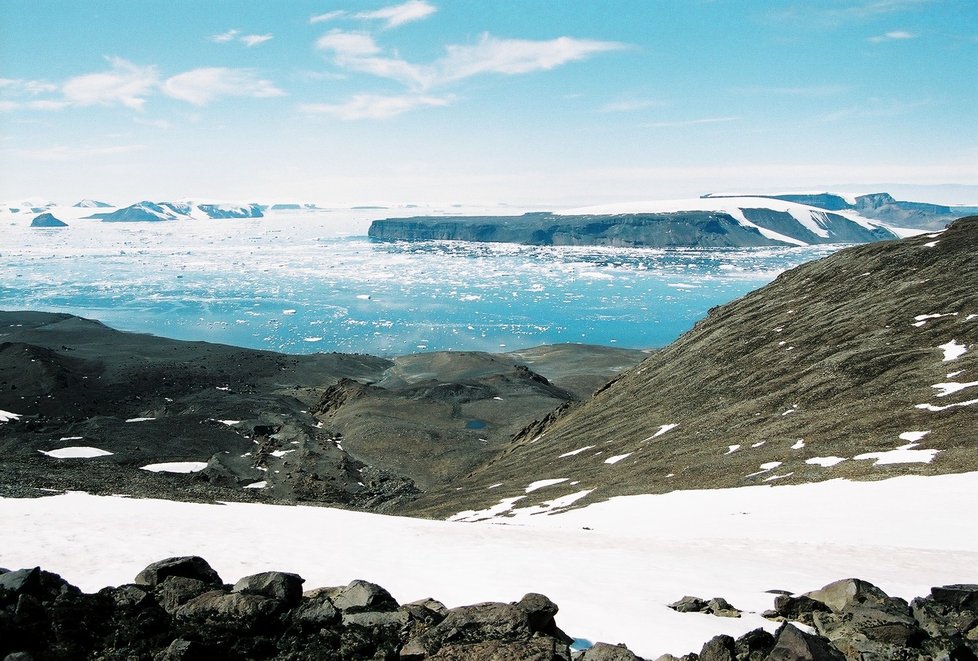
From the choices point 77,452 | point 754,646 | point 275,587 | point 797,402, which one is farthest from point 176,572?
point 77,452

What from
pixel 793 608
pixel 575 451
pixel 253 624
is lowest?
pixel 575 451

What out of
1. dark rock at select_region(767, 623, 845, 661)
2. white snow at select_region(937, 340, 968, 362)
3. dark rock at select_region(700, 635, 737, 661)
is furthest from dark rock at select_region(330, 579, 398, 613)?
white snow at select_region(937, 340, 968, 362)

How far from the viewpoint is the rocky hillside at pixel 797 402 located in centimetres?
2586

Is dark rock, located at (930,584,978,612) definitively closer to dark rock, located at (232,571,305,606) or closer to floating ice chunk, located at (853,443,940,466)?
dark rock, located at (232,571,305,606)

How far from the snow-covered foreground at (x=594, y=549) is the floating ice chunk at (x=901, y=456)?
6.27ft

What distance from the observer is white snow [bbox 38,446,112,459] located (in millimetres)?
50750

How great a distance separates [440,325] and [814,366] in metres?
143

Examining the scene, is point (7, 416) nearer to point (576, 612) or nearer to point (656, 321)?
point (576, 612)

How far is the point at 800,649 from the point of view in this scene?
315 inches

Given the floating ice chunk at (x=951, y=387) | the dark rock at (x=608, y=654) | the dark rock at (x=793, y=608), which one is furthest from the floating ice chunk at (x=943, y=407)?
the dark rock at (x=608, y=654)

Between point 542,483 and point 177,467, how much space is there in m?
32.1

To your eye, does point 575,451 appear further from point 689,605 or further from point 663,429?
point 689,605

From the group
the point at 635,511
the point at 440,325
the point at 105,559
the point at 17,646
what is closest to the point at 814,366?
the point at 635,511

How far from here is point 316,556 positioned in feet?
50.8
